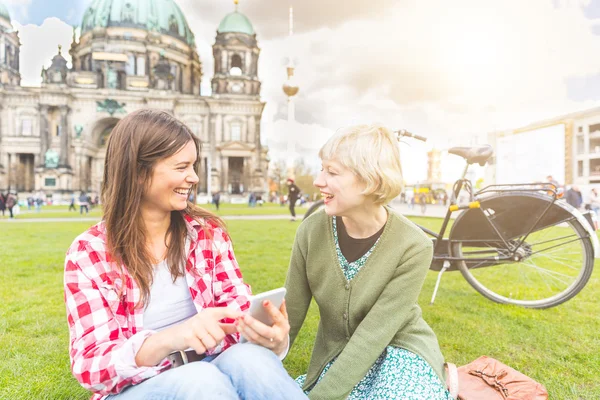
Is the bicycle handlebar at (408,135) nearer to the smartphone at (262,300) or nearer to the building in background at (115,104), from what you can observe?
the smartphone at (262,300)

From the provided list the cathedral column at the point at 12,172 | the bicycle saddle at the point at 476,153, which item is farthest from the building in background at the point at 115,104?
the bicycle saddle at the point at 476,153

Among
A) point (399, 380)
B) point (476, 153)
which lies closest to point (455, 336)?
point (476, 153)

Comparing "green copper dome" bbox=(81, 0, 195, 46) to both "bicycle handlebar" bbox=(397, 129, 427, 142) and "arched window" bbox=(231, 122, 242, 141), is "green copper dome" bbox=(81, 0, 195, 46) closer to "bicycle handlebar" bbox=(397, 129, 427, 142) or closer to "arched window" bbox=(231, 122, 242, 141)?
"arched window" bbox=(231, 122, 242, 141)

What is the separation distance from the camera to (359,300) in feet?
5.80

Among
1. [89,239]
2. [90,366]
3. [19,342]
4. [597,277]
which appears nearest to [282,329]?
[90,366]

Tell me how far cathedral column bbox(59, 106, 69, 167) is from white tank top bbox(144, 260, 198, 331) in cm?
5503

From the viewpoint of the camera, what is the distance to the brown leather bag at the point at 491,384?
188 cm

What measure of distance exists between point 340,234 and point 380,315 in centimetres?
43

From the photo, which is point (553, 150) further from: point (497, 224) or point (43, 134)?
point (43, 134)

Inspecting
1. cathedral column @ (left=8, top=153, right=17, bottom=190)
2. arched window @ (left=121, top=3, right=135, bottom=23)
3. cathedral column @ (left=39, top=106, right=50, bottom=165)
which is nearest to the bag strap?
cathedral column @ (left=39, top=106, right=50, bottom=165)

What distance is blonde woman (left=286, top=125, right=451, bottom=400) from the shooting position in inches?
66.0

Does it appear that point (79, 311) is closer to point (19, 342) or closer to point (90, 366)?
point (90, 366)

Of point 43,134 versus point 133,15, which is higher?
point 133,15

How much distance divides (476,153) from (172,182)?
286 centimetres
